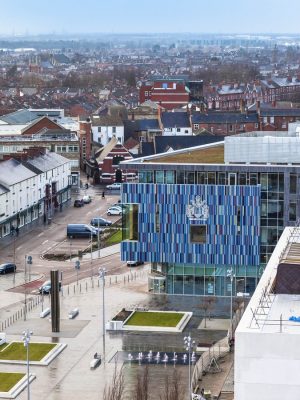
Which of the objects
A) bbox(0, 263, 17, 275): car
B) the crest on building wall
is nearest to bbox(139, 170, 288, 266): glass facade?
the crest on building wall

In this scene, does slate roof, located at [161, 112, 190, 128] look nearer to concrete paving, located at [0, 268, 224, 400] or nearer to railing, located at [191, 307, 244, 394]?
concrete paving, located at [0, 268, 224, 400]

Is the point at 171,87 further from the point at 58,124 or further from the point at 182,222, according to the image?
the point at 182,222

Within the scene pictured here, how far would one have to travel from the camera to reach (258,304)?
1137 inches

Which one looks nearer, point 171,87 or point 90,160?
point 90,160

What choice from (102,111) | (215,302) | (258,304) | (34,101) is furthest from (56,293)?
(34,101)

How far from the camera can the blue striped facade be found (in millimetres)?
49000

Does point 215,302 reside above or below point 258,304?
below

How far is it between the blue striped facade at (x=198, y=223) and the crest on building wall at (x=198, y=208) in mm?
117

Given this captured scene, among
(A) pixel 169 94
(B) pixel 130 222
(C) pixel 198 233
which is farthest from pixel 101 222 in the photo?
(A) pixel 169 94

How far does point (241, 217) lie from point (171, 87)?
6988 cm

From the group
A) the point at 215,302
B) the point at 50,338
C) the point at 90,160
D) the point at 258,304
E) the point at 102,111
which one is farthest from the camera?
the point at 102,111

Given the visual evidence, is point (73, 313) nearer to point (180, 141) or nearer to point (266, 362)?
point (266, 362)

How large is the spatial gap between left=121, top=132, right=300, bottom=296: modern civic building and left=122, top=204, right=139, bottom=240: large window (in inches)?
1.4

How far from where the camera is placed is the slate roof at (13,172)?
66.9 meters
